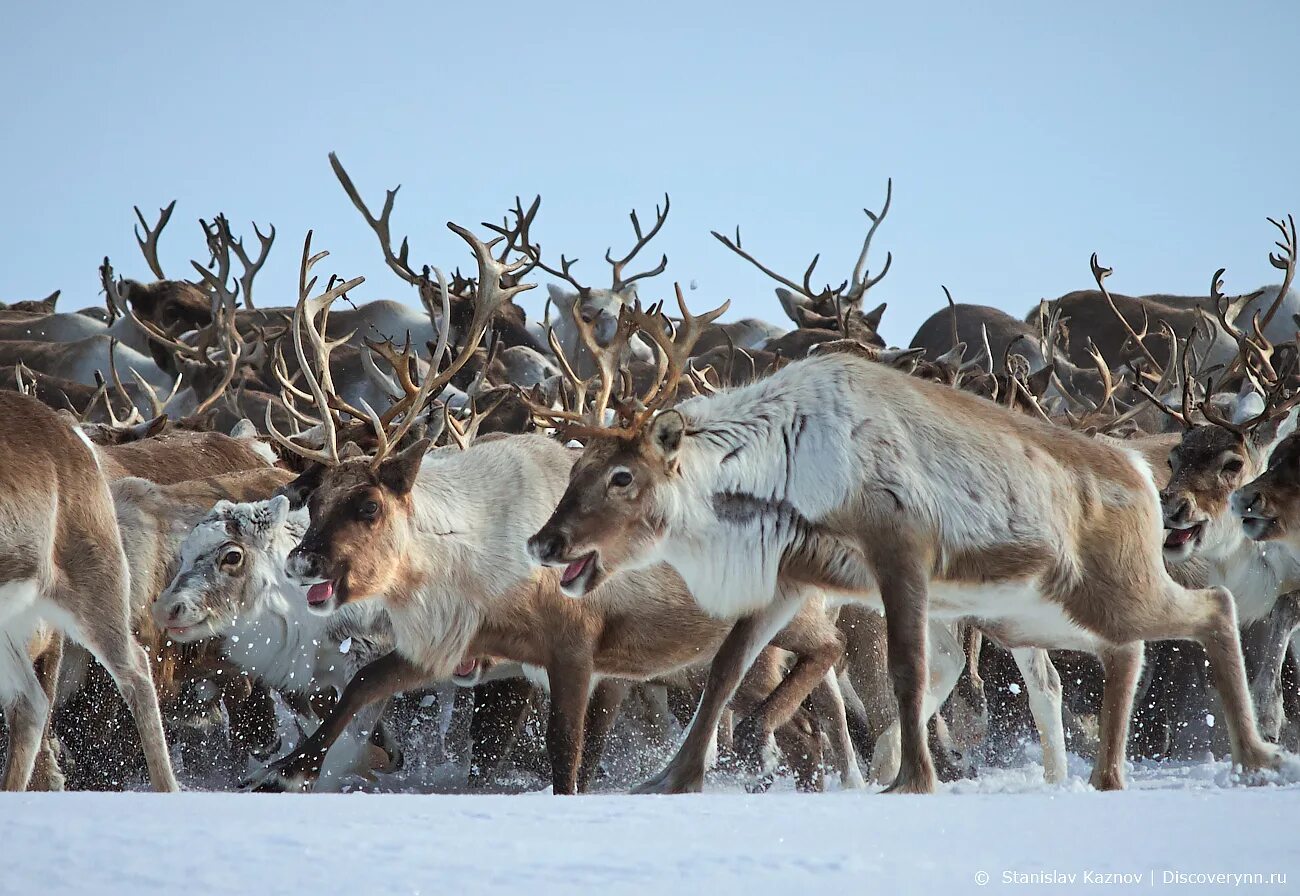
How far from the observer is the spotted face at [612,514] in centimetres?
477

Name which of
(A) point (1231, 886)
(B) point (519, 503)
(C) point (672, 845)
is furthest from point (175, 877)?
(B) point (519, 503)

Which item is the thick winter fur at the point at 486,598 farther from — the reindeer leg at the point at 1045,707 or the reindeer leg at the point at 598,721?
the reindeer leg at the point at 1045,707

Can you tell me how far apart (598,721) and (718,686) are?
1587 mm

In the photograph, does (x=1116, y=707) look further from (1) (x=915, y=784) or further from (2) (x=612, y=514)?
(2) (x=612, y=514)

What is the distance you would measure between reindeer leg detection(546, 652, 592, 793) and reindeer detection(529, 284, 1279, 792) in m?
0.83

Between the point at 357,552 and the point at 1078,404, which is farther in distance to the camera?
the point at 1078,404

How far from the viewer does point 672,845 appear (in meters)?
2.98

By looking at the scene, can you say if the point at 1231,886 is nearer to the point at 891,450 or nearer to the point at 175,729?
the point at 891,450

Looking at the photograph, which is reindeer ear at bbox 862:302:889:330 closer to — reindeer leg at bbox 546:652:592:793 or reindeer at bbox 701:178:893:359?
reindeer at bbox 701:178:893:359

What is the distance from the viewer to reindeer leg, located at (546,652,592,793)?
554 centimetres

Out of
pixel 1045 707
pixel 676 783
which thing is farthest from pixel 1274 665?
pixel 676 783

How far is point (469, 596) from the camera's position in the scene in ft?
18.6

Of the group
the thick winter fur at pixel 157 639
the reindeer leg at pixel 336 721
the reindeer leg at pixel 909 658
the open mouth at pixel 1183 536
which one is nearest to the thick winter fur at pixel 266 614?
the thick winter fur at pixel 157 639

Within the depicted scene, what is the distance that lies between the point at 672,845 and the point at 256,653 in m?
4.09
